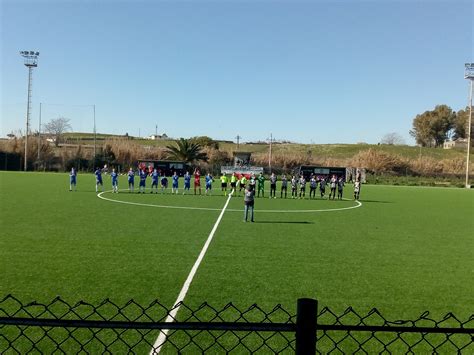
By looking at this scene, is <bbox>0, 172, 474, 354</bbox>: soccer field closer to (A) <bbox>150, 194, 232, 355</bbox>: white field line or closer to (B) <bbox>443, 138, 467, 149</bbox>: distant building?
(A) <bbox>150, 194, 232, 355</bbox>: white field line

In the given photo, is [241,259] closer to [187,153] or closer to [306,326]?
[306,326]

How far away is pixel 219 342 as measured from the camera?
6199mm

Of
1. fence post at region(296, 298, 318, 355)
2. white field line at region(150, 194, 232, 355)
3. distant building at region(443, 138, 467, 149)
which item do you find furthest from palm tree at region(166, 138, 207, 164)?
distant building at region(443, 138, 467, 149)

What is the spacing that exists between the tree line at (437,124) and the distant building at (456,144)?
1.60 metres

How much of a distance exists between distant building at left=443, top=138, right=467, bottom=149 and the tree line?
5.24ft

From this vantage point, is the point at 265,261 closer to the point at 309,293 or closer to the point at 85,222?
the point at 309,293

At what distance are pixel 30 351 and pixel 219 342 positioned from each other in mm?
2402

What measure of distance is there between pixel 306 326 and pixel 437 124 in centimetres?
14468

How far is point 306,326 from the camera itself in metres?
2.77

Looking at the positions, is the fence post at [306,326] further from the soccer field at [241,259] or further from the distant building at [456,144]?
the distant building at [456,144]

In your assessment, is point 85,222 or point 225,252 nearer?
point 225,252

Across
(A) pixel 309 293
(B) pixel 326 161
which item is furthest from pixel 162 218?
(B) pixel 326 161

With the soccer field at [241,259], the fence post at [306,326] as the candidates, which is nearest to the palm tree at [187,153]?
the soccer field at [241,259]

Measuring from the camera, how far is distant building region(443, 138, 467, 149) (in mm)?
132000
